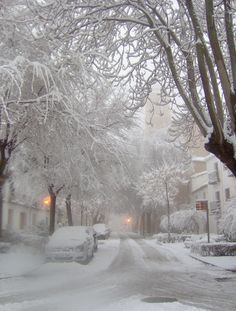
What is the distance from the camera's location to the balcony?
156ft

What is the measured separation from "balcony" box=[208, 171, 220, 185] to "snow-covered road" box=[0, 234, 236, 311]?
95.4 feet

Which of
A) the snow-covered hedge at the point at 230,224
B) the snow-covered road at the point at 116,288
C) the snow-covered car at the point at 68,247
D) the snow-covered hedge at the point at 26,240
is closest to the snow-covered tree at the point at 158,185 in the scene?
the snow-covered hedge at the point at 230,224

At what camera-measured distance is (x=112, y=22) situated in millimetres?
11367

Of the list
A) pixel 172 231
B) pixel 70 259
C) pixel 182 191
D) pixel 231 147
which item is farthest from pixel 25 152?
pixel 182 191

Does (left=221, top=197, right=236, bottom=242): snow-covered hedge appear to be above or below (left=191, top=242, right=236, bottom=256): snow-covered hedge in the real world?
above

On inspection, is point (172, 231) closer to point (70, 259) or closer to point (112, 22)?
point (70, 259)

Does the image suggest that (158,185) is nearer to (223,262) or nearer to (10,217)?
(10,217)

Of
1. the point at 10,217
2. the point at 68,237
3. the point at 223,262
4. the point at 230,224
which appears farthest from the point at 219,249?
the point at 10,217

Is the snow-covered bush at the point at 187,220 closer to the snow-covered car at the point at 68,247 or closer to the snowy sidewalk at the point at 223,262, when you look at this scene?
the snowy sidewalk at the point at 223,262

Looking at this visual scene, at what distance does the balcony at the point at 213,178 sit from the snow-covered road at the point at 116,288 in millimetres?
29083

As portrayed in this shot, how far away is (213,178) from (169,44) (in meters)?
39.1

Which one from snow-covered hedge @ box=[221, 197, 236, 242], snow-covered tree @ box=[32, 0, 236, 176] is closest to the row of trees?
snow-covered tree @ box=[32, 0, 236, 176]

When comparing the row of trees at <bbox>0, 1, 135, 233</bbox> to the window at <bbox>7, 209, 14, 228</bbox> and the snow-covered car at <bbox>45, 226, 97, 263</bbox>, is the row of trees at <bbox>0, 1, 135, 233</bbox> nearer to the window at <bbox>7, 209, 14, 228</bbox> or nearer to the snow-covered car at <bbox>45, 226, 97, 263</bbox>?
the snow-covered car at <bbox>45, 226, 97, 263</bbox>

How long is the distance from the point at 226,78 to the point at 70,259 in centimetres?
1213
